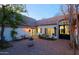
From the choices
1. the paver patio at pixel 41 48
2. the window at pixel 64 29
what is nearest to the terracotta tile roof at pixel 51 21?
the window at pixel 64 29

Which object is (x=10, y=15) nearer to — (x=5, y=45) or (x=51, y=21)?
(x=5, y=45)

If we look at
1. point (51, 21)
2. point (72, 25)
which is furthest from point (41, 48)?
point (72, 25)

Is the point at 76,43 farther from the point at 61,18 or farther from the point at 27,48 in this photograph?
the point at 27,48

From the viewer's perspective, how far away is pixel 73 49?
1.84 m

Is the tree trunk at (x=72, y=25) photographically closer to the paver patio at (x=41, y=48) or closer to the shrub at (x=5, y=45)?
the paver patio at (x=41, y=48)

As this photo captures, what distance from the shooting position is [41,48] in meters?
1.85

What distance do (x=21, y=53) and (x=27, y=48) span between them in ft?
0.36

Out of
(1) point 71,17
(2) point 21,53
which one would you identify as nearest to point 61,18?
(1) point 71,17

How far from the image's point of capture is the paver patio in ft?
6.04

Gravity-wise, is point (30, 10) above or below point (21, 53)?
above

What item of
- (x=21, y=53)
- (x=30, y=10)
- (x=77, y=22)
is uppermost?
(x=30, y=10)

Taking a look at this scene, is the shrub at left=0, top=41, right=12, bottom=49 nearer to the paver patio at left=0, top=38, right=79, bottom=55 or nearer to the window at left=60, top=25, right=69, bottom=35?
the paver patio at left=0, top=38, right=79, bottom=55

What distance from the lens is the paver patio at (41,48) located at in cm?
184
